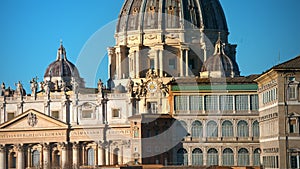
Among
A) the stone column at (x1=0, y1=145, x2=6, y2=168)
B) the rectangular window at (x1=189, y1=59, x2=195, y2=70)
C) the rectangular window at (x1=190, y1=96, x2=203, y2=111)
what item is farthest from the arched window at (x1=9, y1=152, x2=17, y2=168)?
the rectangular window at (x1=189, y1=59, x2=195, y2=70)

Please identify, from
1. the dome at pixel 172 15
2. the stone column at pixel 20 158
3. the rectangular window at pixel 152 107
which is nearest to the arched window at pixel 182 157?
the rectangular window at pixel 152 107

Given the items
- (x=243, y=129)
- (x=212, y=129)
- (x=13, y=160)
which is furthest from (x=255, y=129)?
(x=13, y=160)

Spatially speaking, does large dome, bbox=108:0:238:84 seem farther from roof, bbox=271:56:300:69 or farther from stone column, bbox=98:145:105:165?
roof, bbox=271:56:300:69

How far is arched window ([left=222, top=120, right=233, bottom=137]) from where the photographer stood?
130250 mm

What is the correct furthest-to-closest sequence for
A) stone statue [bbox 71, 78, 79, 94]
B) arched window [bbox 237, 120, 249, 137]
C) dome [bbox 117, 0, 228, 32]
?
dome [bbox 117, 0, 228, 32], stone statue [bbox 71, 78, 79, 94], arched window [bbox 237, 120, 249, 137]

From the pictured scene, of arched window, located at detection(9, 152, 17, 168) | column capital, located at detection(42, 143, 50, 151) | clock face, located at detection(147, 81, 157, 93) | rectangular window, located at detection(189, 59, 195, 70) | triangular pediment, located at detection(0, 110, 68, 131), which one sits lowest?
arched window, located at detection(9, 152, 17, 168)

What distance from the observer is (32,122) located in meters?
150

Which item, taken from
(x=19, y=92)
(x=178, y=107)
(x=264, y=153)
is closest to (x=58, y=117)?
(x=19, y=92)

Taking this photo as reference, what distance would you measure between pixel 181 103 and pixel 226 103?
541cm

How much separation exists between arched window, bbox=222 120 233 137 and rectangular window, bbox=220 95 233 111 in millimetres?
1640

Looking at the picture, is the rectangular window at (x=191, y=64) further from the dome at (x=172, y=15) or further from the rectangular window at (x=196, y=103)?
the rectangular window at (x=196, y=103)

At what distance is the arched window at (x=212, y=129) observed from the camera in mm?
130625

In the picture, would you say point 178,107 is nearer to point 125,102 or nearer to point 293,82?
point 125,102

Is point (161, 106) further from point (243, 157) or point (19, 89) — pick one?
point (19, 89)
